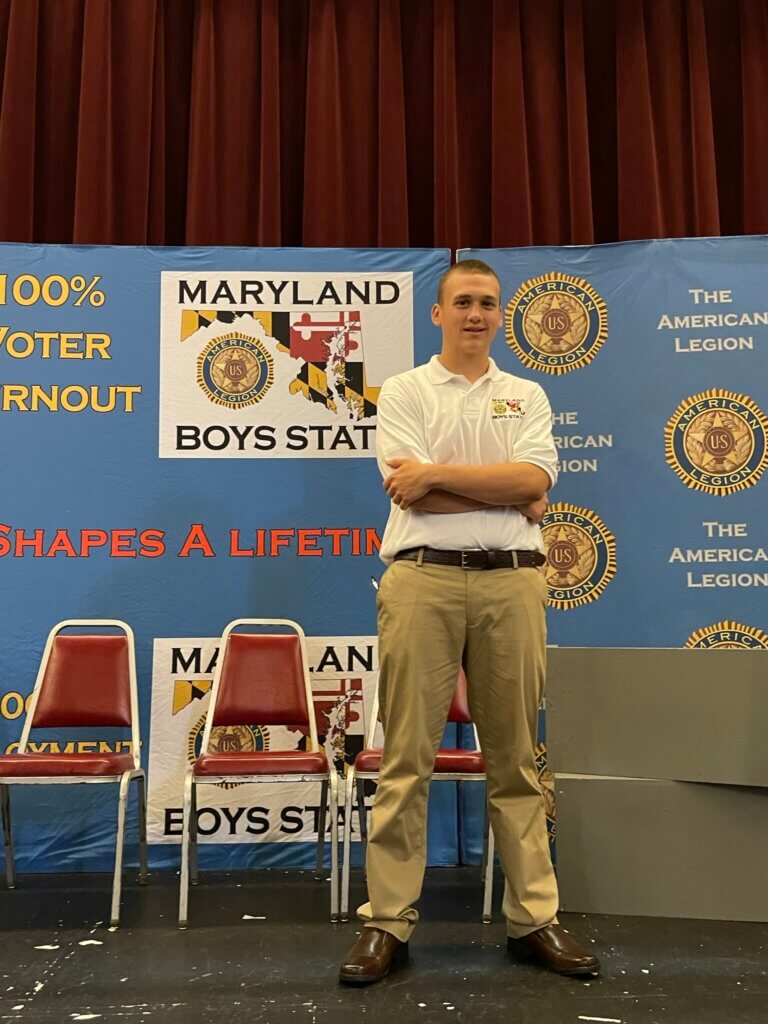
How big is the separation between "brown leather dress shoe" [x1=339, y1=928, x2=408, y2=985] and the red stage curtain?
308cm

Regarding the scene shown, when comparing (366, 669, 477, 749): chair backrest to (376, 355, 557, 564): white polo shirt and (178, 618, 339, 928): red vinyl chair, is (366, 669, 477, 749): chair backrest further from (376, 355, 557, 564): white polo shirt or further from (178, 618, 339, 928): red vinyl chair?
(376, 355, 557, 564): white polo shirt

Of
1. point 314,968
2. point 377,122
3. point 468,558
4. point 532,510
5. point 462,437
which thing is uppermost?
point 377,122

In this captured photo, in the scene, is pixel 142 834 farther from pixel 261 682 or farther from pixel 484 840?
pixel 484 840

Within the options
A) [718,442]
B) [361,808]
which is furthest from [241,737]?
[718,442]

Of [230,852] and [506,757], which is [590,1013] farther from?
[230,852]

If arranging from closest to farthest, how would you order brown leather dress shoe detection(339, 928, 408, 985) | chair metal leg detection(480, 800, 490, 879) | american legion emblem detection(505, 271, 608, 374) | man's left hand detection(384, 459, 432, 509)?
brown leather dress shoe detection(339, 928, 408, 985) → man's left hand detection(384, 459, 432, 509) → chair metal leg detection(480, 800, 490, 879) → american legion emblem detection(505, 271, 608, 374)

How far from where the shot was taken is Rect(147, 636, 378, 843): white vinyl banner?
350 cm

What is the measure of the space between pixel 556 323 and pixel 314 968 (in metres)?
2.51

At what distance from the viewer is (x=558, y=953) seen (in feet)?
7.45

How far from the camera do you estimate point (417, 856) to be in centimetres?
231

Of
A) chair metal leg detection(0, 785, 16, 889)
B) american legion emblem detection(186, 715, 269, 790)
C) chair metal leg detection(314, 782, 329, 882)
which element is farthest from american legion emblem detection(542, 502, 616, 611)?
chair metal leg detection(0, 785, 16, 889)

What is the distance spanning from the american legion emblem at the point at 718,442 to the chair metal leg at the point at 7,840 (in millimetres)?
2736

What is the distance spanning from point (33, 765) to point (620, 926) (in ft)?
6.04

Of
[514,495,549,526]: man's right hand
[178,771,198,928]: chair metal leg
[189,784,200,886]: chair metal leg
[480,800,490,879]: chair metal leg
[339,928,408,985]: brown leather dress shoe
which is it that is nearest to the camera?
[339,928,408,985]: brown leather dress shoe
